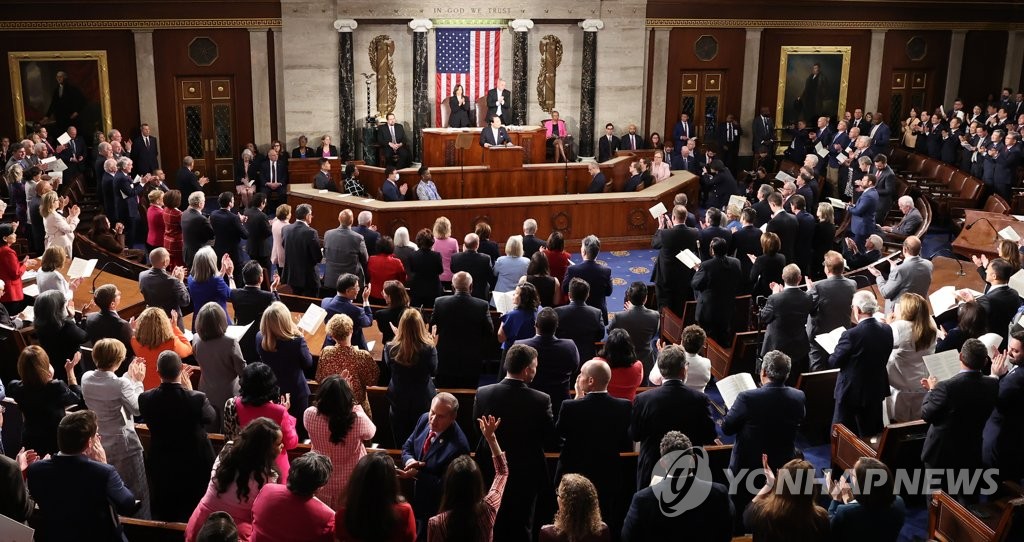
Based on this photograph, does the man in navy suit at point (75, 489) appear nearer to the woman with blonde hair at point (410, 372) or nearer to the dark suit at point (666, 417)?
the woman with blonde hair at point (410, 372)

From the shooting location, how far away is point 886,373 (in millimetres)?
7043

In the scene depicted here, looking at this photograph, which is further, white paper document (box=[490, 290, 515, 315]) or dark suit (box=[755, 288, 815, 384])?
dark suit (box=[755, 288, 815, 384])

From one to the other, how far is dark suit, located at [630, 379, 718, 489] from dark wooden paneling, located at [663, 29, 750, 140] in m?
14.6

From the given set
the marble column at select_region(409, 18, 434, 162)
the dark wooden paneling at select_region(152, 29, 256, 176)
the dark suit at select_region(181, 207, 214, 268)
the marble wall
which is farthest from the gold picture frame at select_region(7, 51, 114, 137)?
the dark suit at select_region(181, 207, 214, 268)

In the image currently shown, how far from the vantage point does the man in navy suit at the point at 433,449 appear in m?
5.06

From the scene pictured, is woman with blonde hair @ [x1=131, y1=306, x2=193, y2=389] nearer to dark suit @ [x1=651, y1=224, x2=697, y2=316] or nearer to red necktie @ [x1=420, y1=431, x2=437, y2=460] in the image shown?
red necktie @ [x1=420, y1=431, x2=437, y2=460]

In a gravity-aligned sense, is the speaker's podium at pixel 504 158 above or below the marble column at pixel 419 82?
below

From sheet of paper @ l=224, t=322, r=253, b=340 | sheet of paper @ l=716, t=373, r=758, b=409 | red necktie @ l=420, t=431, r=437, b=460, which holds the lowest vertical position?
red necktie @ l=420, t=431, r=437, b=460

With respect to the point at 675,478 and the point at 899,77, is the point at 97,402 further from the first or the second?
the point at 899,77

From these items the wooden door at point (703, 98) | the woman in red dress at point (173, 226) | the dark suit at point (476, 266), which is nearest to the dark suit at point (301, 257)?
the woman in red dress at point (173, 226)

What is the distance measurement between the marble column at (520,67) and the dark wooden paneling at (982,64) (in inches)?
389

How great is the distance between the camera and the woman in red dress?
36.2 ft

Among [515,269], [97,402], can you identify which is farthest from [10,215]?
[97,402]

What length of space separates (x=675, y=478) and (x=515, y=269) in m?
4.66
